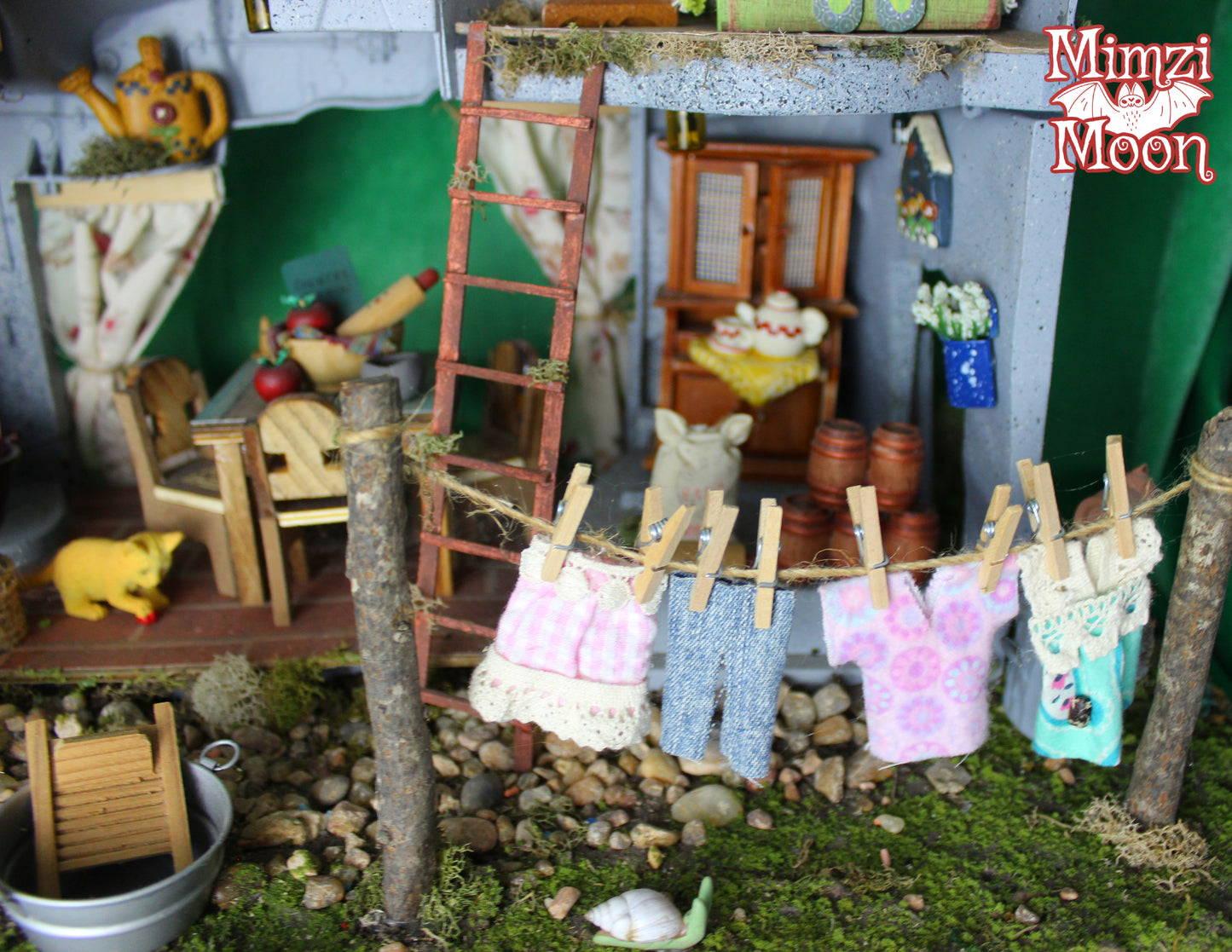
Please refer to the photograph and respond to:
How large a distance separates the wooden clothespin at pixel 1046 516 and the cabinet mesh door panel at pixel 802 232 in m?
2.43

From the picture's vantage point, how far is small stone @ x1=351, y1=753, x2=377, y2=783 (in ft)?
13.1

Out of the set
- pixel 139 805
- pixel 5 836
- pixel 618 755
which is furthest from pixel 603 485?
pixel 5 836

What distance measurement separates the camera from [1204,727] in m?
4.26

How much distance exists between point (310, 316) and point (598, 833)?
8.54 feet

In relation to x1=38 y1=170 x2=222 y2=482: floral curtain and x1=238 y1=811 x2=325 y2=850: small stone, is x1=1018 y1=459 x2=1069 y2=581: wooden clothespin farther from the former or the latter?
x1=38 y1=170 x2=222 y2=482: floral curtain

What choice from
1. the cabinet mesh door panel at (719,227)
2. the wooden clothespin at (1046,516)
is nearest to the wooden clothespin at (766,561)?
the wooden clothespin at (1046,516)

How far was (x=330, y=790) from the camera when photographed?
3902 millimetres

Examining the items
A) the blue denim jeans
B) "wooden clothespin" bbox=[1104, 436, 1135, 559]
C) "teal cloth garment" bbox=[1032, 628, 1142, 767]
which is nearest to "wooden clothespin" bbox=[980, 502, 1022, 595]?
"wooden clothespin" bbox=[1104, 436, 1135, 559]

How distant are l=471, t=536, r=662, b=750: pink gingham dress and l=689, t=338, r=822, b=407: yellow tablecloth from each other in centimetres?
209

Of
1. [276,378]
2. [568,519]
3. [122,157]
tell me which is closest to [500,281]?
[568,519]

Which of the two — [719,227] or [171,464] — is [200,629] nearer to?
[171,464]

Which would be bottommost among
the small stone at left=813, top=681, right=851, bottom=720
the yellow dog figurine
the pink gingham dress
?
the small stone at left=813, top=681, right=851, bottom=720

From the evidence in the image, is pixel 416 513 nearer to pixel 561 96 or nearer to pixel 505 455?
pixel 505 455

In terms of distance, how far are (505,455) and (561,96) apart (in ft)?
6.22
